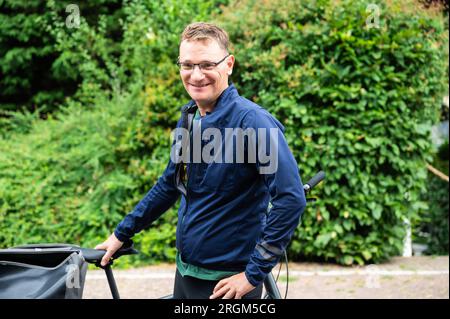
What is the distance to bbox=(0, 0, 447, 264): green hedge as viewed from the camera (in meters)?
6.65

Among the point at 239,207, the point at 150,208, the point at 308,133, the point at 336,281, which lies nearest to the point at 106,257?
the point at 150,208

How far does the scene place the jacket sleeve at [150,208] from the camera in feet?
9.53

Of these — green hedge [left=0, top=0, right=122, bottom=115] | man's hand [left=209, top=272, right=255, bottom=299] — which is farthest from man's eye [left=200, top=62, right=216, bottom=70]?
green hedge [left=0, top=0, right=122, bottom=115]

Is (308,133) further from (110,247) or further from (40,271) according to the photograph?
(40,271)

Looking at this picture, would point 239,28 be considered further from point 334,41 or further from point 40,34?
point 40,34

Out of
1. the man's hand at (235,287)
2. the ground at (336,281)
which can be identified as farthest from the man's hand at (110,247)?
the ground at (336,281)

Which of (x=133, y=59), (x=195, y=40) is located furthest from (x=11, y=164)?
(x=195, y=40)

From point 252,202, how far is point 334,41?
455 cm

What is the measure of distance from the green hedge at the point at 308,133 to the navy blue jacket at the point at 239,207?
4191 mm

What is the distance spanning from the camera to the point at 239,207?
2467 millimetres

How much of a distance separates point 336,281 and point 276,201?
4.32 metres

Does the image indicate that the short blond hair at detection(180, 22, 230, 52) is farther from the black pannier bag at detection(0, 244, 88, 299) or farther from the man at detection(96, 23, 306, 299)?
the black pannier bag at detection(0, 244, 88, 299)

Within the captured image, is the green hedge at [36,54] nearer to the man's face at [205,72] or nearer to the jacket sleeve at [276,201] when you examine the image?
the man's face at [205,72]

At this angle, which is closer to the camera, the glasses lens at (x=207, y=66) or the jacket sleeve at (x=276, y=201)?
the jacket sleeve at (x=276, y=201)
